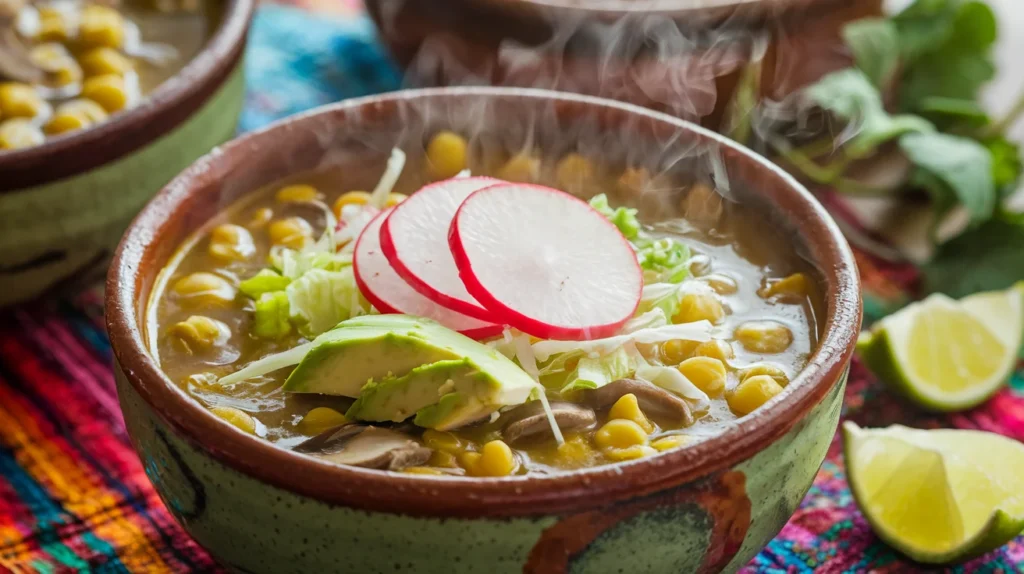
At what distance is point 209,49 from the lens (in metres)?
2.68

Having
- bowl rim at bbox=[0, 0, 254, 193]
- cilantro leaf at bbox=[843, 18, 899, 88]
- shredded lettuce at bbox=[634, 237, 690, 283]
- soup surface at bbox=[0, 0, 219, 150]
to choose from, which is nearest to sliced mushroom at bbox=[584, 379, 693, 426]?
shredded lettuce at bbox=[634, 237, 690, 283]

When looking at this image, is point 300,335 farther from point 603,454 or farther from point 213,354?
point 603,454

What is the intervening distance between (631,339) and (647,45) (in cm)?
127

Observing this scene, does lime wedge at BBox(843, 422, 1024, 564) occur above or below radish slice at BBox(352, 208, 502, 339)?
below

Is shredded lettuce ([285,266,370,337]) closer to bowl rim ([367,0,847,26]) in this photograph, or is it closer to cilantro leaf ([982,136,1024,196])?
bowl rim ([367,0,847,26])

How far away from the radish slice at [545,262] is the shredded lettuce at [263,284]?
1.28 ft

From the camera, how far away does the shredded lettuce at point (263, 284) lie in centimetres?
206

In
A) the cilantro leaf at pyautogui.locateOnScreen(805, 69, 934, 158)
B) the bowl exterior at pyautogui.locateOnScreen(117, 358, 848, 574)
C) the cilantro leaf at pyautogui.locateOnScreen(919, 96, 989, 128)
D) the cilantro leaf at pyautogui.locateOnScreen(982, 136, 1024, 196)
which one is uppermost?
the bowl exterior at pyautogui.locateOnScreen(117, 358, 848, 574)

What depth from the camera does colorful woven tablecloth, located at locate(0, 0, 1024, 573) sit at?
214 cm

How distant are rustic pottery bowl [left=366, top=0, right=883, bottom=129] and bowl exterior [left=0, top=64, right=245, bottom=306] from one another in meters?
0.70

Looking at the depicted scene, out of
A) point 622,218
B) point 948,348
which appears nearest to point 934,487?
point 948,348

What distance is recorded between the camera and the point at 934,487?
2148 millimetres

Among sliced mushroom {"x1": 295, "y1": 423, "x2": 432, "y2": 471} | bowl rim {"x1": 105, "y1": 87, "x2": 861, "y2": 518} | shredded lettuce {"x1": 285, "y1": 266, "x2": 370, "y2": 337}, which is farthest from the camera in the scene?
shredded lettuce {"x1": 285, "y1": 266, "x2": 370, "y2": 337}

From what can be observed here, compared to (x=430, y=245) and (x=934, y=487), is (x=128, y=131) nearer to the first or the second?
(x=430, y=245)
